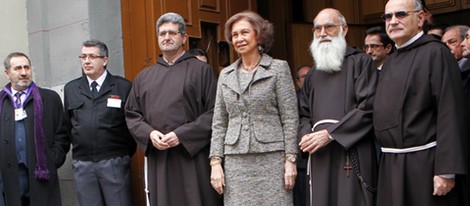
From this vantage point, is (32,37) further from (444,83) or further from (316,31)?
(444,83)

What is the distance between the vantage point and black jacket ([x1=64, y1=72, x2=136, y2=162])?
18.0 ft

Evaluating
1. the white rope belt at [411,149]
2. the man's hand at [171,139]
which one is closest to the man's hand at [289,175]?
the white rope belt at [411,149]

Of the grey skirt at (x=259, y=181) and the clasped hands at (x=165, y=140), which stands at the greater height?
the clasped hands at (x=165, y=140)

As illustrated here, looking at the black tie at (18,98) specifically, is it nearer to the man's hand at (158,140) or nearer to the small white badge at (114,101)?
the small white badge at (114,101)

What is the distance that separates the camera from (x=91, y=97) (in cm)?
561

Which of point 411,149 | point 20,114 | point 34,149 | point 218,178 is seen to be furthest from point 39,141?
point 411,149

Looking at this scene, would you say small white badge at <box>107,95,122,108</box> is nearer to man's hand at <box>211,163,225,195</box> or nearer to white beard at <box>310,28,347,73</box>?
man's hand at <box>211,163,225,195</box>

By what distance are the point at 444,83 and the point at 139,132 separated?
7.02 ft

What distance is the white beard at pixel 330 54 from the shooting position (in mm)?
4531

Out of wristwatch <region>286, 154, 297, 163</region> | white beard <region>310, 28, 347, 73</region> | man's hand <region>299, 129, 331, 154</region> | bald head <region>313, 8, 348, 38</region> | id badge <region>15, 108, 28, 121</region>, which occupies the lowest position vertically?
wristwatch <region>286, 154, 297, 163</region>

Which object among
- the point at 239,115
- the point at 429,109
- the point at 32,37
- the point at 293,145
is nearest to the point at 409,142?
the point at 429,109

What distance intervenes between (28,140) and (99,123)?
62 cm

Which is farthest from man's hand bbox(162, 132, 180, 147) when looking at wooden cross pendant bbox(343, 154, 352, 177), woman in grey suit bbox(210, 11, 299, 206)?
wooden cross pendant bbox(343, 154, 352, 177)

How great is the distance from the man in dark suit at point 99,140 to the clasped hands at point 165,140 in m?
0.74
